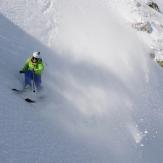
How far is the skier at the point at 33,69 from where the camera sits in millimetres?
19125

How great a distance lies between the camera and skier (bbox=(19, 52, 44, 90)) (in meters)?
19.1

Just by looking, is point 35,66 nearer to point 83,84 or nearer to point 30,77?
point 30,77

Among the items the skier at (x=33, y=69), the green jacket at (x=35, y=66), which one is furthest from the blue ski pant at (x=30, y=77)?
the green jacket at (x=35, y=66)

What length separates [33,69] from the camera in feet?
62.9

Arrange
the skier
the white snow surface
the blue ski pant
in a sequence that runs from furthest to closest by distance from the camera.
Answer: the blue ski pant
the skier
the white snow surface

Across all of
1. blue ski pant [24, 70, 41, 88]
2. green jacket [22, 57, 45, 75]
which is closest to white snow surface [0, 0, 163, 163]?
blue ski pant [24, 70, 41, 88]

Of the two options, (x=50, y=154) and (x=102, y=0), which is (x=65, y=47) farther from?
(x=50, y=154)

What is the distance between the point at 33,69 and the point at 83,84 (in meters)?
5.48

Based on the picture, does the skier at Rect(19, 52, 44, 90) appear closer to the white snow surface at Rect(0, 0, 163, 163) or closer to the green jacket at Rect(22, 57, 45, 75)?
the green jacket at Rect(22, 57, 45, 75)

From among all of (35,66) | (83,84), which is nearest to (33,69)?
(35,66)

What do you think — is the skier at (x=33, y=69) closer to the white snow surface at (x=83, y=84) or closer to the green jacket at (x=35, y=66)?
the green jacket at (x=35, y=66)

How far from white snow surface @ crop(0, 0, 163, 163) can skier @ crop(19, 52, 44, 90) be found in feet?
1.97

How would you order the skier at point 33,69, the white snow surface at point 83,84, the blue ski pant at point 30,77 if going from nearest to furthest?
the white snow surface at point 83,84 < the skier at point 33,69 < the blue ski pant at point 30,77

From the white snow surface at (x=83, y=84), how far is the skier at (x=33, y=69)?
0.60m
